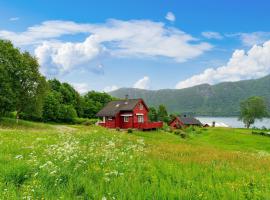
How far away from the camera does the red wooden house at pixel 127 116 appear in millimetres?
81688

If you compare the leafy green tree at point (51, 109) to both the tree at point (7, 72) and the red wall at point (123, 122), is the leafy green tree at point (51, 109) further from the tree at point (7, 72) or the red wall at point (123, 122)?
the tree at point (7, 72)

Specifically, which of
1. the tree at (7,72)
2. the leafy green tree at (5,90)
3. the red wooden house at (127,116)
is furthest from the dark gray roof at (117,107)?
the leafy green tree at (5,90)

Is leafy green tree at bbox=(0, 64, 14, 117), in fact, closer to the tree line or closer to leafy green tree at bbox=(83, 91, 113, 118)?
the tree line

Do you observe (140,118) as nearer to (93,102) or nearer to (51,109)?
(51,109)

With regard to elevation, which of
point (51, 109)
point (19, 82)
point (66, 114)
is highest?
point (19, 82)

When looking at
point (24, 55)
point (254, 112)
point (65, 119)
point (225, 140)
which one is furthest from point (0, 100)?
point (254, 112)

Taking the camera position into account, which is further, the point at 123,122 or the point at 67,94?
the point at 67,94

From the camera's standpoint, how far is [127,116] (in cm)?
8269

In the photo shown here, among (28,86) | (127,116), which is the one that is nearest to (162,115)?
(127,116)

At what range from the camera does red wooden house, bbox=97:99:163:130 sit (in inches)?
3216

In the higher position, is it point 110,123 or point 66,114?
point 66,114

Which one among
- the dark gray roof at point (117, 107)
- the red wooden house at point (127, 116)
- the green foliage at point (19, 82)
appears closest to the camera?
the green foliage at point (19, 82)

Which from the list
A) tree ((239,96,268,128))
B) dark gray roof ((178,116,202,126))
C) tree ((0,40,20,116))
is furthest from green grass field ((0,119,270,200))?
tree ((239,96,268,128))

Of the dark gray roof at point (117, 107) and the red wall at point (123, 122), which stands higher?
the dark gray roof at point (117, 107)
